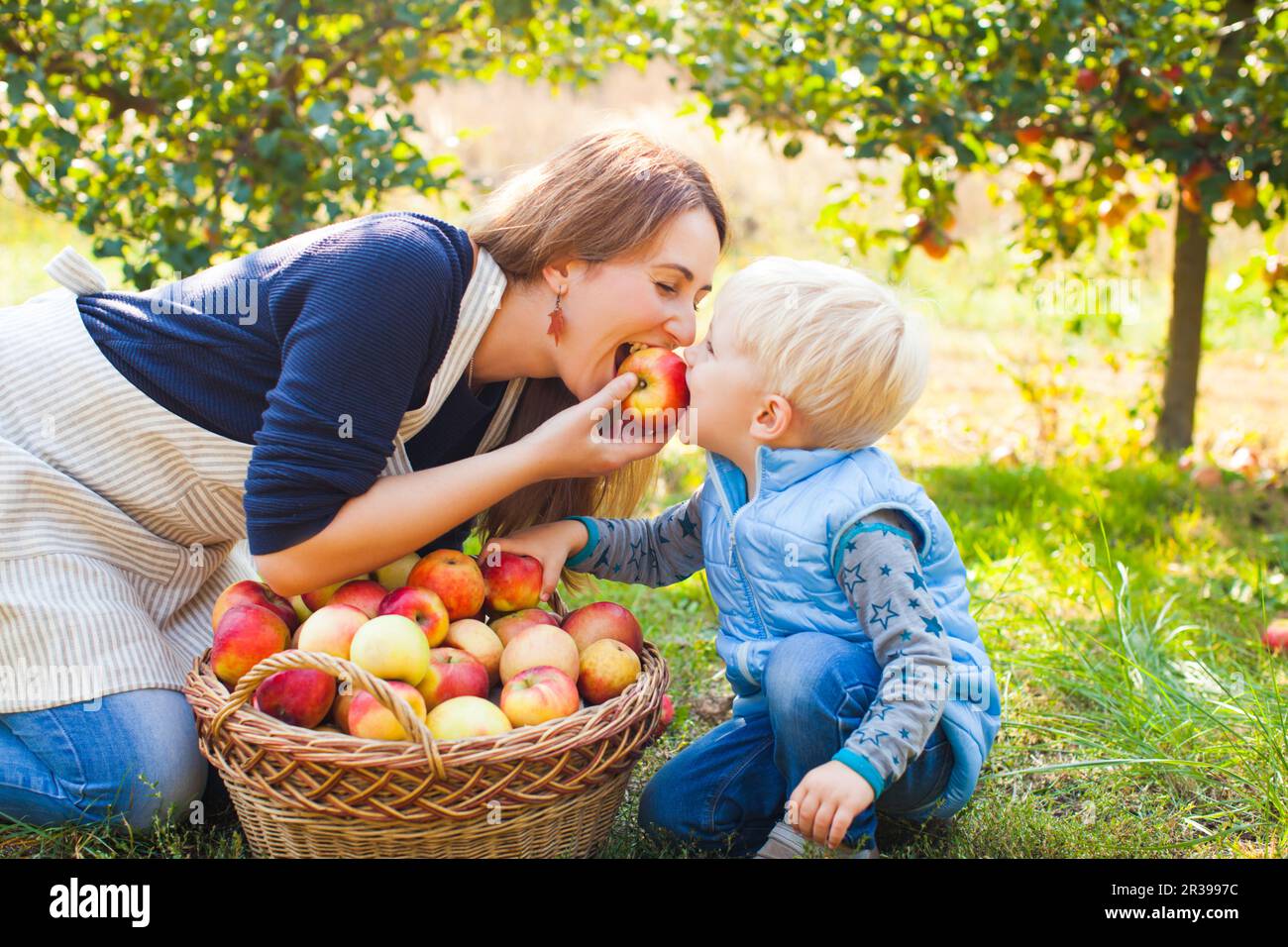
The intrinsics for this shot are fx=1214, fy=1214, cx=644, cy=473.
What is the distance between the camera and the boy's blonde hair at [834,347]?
2066mm

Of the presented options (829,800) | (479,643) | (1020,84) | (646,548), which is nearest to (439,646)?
(479,643)

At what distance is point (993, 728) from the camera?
2.11 metres

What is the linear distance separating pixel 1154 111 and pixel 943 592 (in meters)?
2.50

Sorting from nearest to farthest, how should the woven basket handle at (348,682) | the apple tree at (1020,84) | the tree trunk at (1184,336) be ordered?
the woven basket handle at (348,682) → the apple tree at (1020,84) → the tree trunk at (1184,336)

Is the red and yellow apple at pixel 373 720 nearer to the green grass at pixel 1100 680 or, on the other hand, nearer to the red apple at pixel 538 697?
the red apple at pixel 538 697

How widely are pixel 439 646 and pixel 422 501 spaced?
0.26m

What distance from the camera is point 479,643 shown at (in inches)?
83.7

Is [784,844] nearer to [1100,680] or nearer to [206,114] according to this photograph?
[1100,680]

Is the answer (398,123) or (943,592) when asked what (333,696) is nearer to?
(943,592)

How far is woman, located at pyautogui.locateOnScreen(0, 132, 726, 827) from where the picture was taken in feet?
6.75

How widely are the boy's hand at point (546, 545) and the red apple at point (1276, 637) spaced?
5.61 feet

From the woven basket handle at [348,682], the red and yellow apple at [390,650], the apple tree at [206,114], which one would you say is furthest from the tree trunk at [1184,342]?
the woven basket handle at [348,682]

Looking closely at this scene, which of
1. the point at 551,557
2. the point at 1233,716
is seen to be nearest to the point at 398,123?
the point at 551,557

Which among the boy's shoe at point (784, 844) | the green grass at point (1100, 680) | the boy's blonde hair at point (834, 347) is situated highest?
A: the boy's blonde hair at point (834, 347)
